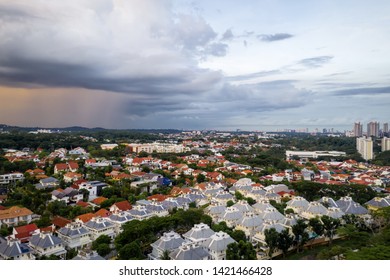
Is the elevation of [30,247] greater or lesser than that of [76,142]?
lesser

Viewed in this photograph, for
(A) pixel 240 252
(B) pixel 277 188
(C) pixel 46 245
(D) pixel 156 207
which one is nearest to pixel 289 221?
(A) pixel 240 252

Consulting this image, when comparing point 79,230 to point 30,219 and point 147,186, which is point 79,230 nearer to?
point 30,219

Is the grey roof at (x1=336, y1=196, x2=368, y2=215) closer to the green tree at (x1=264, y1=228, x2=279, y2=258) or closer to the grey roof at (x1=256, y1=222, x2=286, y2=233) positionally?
the grey roof at (x1=256, y1=222, x2=286, y2=233)

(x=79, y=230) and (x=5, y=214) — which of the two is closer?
(x=79, y=230)

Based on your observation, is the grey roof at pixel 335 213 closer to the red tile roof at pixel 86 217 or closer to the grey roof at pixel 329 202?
the grey roof at pixel 329 202

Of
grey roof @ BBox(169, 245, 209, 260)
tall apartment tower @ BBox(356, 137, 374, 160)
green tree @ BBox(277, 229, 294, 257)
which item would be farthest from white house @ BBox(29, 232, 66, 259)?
tall apartment tower @ BBox(356, 137, 374, 160)
